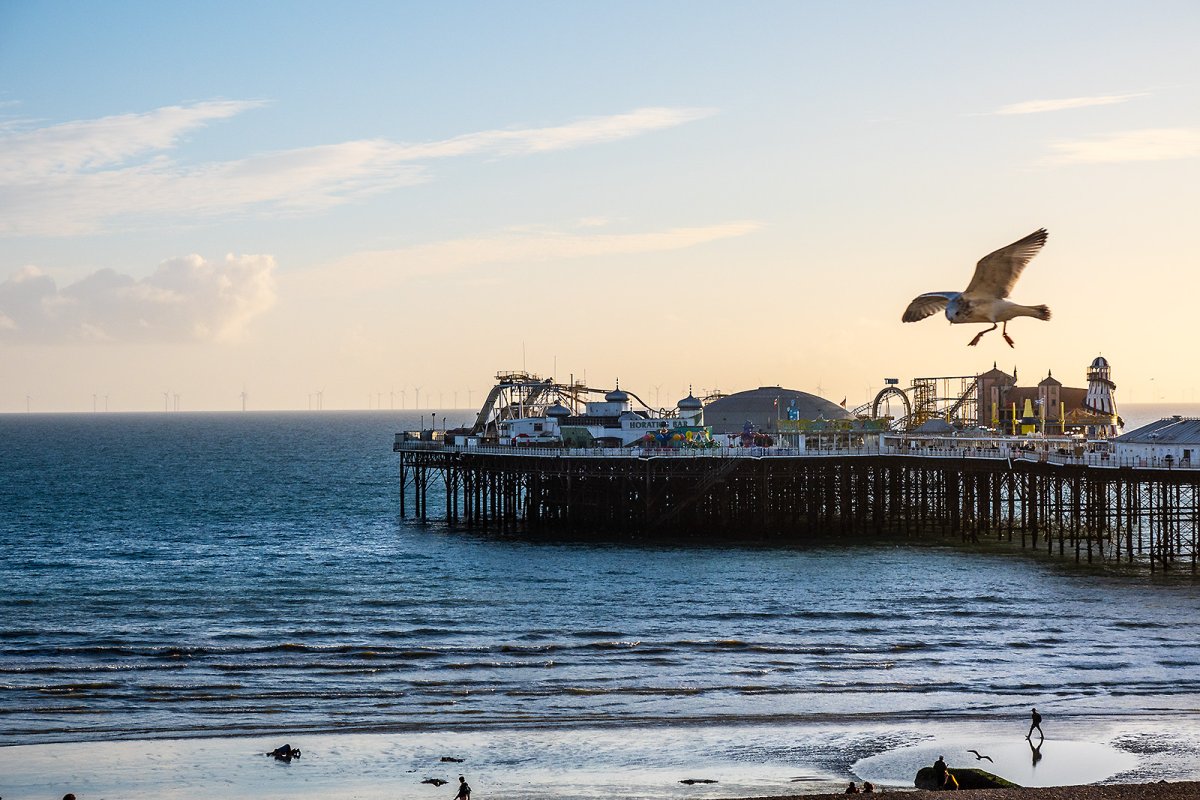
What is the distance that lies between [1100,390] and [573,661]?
6593 centimetres

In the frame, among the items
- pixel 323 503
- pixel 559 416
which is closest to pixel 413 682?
pixel 559 416

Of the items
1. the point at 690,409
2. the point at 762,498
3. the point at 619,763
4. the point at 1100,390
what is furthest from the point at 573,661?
the point at 1100,390

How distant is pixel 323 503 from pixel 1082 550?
168 ft

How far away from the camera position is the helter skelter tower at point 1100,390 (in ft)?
314

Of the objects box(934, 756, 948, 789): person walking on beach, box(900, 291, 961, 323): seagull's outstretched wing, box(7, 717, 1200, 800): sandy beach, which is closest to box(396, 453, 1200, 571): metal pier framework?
box(7, 717, 1200, 800): sandy beach

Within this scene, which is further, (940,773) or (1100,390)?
(1100,390)

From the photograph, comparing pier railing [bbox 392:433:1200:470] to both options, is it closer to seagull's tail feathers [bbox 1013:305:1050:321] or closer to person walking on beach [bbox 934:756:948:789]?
person walking on beach [bbox 934:756:948:789]

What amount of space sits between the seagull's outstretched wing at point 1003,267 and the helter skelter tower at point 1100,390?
256 ft

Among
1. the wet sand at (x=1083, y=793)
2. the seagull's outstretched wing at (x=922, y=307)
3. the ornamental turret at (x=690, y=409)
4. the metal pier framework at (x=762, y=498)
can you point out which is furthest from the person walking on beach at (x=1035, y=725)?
the ornamental turret at (x=690, y=409)

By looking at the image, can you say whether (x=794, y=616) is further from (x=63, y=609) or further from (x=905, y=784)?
(x=63, y=609)

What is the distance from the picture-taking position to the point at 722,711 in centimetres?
3469

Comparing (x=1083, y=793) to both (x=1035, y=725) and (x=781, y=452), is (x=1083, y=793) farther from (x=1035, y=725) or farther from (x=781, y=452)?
(x=781, y=452)

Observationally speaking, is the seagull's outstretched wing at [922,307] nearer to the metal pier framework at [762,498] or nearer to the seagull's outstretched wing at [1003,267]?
the seagull's outstretched wing at [1003,267]

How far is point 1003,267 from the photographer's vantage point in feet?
68.7
